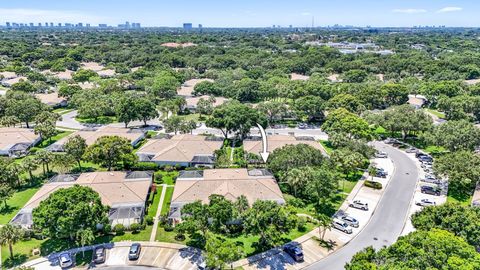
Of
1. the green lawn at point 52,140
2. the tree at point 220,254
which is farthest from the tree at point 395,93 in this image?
the green lawn at point 52,140

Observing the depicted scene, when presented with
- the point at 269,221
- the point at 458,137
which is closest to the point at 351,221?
the point at 269,221

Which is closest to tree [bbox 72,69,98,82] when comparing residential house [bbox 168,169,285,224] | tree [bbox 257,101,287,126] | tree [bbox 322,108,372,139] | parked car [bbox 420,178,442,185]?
tree [bbox 257,101,287,126]

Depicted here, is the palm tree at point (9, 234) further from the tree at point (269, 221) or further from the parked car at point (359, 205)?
the parked car at point (359, 205)

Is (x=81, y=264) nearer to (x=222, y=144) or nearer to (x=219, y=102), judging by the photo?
(x=222, y=144)

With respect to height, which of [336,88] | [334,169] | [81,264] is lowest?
[81,264]

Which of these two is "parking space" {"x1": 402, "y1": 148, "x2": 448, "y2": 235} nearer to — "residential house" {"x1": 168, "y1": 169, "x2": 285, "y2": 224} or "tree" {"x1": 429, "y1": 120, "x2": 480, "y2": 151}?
"tree" {"x1": 429, "y1": 120, "x2": 480, "y2": 151}

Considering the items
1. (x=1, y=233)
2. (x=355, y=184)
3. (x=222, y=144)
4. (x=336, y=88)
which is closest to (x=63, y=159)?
(x=1, y=233)
